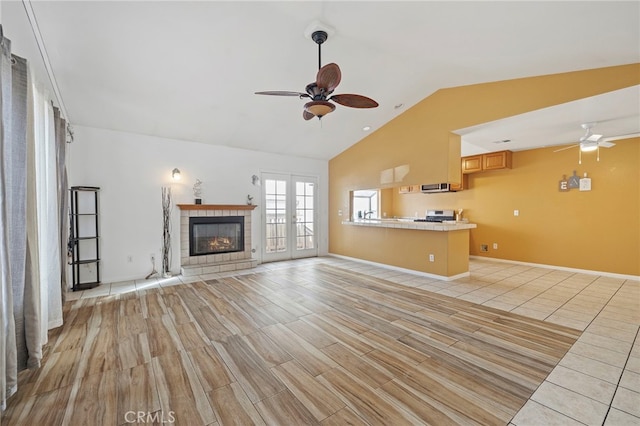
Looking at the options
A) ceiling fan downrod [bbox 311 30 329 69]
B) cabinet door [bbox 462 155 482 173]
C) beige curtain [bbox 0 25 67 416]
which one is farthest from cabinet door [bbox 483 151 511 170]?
beige curtain [bbox 0 25 67 416]

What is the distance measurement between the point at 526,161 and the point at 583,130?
4.93ft

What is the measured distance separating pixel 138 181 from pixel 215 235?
1.72 metres

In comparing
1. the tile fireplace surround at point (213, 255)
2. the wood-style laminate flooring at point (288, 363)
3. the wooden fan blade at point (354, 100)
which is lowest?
the wood-style laminate flooring at point (288, 363)

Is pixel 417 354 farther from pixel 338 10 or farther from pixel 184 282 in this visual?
pixel 184 282

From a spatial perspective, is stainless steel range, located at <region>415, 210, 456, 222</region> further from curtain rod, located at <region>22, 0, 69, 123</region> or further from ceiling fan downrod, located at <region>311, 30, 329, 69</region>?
curtain rod, located at <region>22, 0, 69, 123</region>

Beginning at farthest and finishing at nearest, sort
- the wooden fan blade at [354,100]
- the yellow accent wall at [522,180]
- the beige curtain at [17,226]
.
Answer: the yellow accent wall at [522,180] < the wooden fan blade at [354,100] < the beige curtain at [17,226]

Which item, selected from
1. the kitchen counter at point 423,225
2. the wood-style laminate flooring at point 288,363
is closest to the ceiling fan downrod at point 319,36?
the wood-style laminate flooring at point 288,363

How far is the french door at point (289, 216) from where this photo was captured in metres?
6.42

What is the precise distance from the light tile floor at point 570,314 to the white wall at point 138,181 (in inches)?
23.8

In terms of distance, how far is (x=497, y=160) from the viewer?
20.0ft

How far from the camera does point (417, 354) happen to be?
2.35 meters

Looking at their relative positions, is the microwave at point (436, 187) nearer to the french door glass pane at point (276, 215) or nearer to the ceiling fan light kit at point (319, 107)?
the ceiling fan light kit at point (319, 107)

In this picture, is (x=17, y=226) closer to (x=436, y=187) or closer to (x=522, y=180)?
(x=436, y=187)

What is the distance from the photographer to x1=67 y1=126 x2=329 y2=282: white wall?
14.8ft
